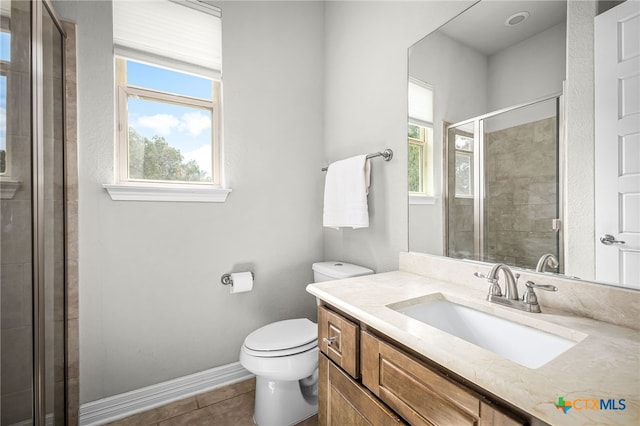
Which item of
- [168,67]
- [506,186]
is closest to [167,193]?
[168,67]

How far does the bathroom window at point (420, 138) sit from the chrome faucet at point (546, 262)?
0.51 meters

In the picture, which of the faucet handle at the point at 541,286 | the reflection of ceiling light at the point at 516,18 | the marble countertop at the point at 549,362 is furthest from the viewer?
the reflection of ceiling light at the point at 516,18

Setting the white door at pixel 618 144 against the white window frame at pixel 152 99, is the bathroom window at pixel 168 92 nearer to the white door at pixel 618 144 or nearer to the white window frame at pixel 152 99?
the white window frame at pixel 152 99

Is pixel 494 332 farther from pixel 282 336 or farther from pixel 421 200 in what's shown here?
pixel 282 336

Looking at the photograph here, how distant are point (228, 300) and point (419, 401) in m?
1.37

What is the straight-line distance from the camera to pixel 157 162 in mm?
1685

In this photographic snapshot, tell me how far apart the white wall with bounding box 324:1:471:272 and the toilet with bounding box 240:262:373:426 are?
287mm

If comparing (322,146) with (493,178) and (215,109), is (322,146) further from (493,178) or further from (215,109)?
(493,178)

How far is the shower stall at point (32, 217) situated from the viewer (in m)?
0.88

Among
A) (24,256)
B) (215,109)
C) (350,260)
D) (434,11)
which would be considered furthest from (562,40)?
(24,256)

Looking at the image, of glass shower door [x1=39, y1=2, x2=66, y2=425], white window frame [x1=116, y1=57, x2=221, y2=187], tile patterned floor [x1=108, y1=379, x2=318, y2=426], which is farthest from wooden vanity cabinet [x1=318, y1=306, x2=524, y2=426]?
white window frame [x1=116, y1=57, x2=221, y2=187]

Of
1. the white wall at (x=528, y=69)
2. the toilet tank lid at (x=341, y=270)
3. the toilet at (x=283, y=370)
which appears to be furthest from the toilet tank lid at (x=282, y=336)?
the white wall at (x=528, y=69)

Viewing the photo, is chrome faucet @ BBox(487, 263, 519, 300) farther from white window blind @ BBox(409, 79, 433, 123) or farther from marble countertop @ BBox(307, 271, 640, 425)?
white window blind @ BBox(409, 79, 433, 123)

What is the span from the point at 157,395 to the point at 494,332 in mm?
1745
